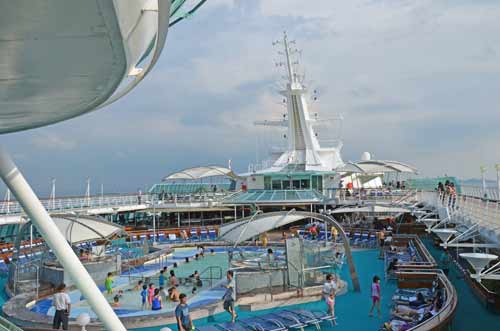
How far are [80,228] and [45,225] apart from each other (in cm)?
1082

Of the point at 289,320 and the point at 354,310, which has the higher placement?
the point at 289,320

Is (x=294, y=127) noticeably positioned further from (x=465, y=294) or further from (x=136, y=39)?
(x=136, y=39)

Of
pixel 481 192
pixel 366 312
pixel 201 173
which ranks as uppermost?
pixel 201 173

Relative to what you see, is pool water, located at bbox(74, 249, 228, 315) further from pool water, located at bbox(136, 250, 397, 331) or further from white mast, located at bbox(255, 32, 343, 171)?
white mast, located at bbox(255, 32, 343, 171)

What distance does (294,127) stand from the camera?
113 ft

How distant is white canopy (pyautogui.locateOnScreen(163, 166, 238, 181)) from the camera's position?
3238 centimetres

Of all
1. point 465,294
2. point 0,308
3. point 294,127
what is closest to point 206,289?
point 0,308

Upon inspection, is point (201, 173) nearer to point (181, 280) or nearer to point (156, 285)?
point (181, 280)

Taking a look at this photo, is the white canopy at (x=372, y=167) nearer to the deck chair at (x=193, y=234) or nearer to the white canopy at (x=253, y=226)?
the deck chair at (x=193, y=234)

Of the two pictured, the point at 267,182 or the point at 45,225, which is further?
the point at 267,182

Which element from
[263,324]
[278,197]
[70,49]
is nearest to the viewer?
[70,49]

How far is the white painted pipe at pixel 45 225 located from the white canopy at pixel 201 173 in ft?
89.9

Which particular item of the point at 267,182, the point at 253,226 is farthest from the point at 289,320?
the point at 267,182

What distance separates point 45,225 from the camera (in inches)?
188
